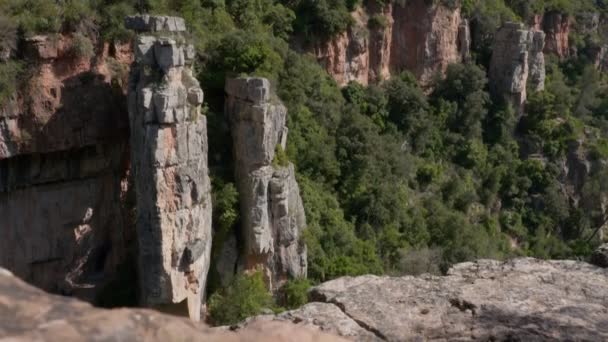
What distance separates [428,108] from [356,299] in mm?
27809

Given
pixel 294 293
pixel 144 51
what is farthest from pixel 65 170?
pixel 294 293

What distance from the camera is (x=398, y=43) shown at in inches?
1293

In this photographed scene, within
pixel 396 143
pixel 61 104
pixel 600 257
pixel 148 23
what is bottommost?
pixel 600 257

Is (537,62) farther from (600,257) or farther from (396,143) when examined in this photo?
(600,257)

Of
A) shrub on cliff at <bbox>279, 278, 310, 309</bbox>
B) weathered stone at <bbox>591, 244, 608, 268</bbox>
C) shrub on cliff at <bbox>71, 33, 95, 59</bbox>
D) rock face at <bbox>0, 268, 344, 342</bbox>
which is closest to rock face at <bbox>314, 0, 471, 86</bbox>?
shrub on cliff at <bbox>279, 278, 310, 309</bbox>

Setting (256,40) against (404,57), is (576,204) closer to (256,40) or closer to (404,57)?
(404,57)

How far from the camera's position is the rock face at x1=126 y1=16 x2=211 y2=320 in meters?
15.1

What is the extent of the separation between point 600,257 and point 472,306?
179 cm

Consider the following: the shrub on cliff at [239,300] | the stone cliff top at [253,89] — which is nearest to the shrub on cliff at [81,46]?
the stone cliff top at [253,89]

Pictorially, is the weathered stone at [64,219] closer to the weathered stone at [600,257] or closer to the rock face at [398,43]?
the weathered stone at [600,257]

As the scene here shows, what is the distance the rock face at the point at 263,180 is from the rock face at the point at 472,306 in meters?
11.3

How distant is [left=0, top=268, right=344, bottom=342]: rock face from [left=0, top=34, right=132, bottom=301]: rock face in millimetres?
13730

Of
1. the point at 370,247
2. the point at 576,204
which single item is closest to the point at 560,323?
the point at 370,247

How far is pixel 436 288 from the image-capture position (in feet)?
19.3
